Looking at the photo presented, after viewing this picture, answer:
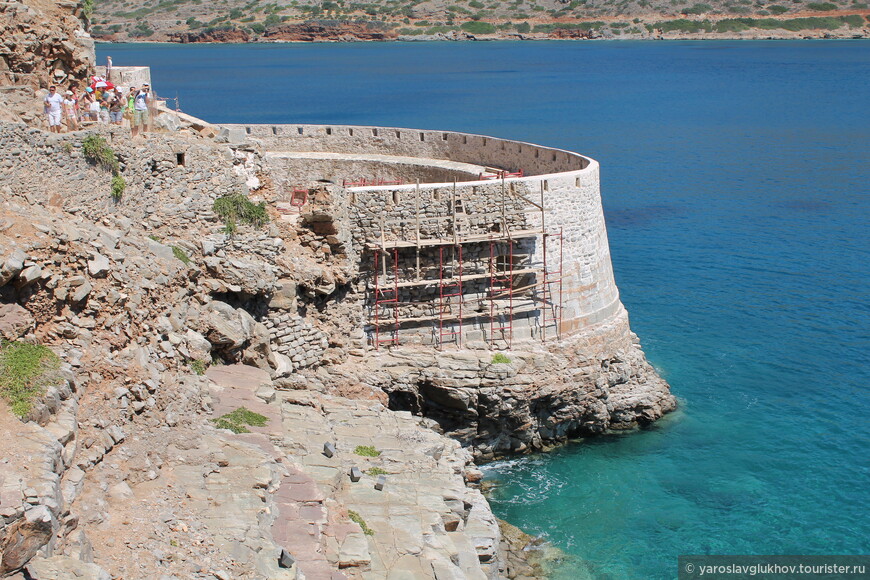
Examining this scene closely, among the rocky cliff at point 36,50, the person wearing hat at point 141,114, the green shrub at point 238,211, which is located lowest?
the green shrub at point 238,211

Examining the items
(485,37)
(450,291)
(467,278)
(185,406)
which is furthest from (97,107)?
(485,37)

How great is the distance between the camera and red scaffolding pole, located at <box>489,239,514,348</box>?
95.8 feet

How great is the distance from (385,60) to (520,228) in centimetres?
13294

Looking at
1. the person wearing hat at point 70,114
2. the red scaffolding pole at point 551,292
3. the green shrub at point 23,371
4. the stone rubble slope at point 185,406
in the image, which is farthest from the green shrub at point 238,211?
the green shrub at point 23,371

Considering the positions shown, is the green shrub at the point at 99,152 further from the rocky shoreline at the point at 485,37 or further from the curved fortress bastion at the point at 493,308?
the rocky shoreline at the point at 485,37

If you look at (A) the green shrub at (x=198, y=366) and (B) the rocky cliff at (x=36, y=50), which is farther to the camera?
(B) the rocky cliff at (x=36, y=50)

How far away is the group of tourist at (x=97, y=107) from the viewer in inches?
950

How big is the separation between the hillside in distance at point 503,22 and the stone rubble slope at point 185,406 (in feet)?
563

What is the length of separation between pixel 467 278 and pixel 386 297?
227cm

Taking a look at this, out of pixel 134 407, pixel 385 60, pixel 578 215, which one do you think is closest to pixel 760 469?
pixel 578 215

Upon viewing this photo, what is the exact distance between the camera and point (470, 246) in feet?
95.1

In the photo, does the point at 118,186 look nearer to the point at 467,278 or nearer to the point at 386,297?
the point at 386,297

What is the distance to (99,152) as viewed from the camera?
23.5 metres

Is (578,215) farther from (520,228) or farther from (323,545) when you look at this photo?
(323,545)
